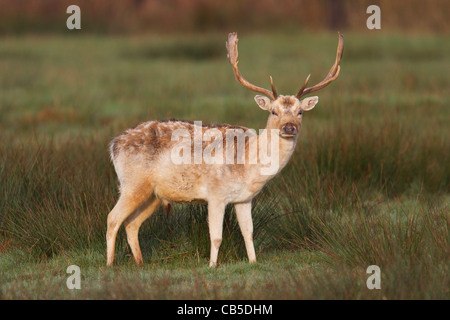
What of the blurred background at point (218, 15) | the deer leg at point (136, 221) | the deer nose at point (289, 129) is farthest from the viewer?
the blurred background at point (218, 15)

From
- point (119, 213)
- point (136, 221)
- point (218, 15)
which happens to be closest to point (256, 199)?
point (136, 221)

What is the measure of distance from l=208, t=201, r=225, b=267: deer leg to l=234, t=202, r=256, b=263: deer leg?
28cm

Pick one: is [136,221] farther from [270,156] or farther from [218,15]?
[218,15]

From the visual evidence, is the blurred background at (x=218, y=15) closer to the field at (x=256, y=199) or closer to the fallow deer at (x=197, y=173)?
the field at (x=256, y=199)

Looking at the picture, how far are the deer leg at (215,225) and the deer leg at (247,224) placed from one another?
0.91 ft

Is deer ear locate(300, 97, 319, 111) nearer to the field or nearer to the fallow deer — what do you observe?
the fallow deer

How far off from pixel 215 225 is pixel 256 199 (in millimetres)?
1380

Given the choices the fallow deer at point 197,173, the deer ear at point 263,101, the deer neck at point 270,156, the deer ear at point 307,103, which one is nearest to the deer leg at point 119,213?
the fallow deer at point 197,173

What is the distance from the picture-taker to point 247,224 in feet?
27.5

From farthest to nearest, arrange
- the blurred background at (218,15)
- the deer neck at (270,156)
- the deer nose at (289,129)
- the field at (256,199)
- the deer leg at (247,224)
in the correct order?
the blurred background at (218,15) < the deer leg at (247,224) < the deer neck at (270,156) < the deer nose at (289,129) < the field at (256,199)

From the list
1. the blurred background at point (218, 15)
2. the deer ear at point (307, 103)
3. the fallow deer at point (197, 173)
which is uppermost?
the blurred background at point (218, 15)

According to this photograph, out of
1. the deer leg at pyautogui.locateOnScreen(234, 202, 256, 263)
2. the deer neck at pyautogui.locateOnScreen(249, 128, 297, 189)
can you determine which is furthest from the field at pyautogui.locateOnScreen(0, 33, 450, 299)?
the deer neck at pyautogui.locateOnScreen(249, 128, 297, 189)

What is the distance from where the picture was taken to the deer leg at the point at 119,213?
8.23 metres

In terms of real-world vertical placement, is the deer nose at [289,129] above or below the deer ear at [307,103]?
below
